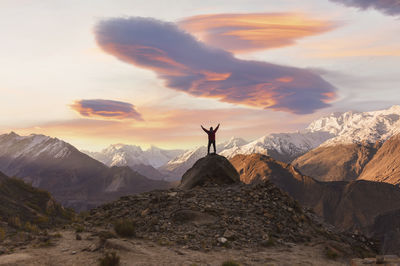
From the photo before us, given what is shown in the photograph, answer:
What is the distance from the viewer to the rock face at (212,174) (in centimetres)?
2630

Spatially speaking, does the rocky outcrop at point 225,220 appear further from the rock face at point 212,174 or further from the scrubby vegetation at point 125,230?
the rock face at point 212,174

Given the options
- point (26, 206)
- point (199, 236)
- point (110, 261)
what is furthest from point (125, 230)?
point (26, 206)

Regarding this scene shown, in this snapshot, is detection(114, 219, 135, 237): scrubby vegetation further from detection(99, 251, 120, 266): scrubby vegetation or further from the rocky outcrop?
detection(99, 251, 120, 266): scrubby vegetation

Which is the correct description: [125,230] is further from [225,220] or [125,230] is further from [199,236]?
[225,220]

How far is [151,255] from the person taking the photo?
1248 centimetres

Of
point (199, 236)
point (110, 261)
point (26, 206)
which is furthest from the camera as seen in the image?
point (26, 206)

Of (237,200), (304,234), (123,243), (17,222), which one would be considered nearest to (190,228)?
(123,243)

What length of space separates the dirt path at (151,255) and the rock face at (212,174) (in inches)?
467

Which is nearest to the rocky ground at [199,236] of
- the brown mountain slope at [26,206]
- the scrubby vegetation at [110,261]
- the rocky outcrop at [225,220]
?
the rocky outcrop at [225,220]

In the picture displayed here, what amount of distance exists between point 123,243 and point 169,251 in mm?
2231

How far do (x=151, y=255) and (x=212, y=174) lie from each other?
1487 cm

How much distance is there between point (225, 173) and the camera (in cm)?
2742

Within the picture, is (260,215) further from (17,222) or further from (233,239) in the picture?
(17,222)

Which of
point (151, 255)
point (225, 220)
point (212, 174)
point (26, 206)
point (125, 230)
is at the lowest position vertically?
point (26, 206)
